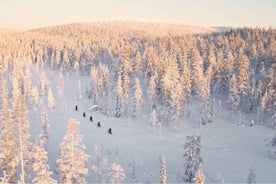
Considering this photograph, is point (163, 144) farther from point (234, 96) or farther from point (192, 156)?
point (234, 96)

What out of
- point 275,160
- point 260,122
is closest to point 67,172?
point 275,160

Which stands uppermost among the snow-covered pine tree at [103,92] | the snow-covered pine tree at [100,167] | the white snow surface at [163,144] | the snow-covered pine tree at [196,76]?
the snow-covered pine tree at [196,76]

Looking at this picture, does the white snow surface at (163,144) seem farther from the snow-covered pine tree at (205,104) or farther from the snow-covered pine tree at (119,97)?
the snow-covered pine tree at (119,97)

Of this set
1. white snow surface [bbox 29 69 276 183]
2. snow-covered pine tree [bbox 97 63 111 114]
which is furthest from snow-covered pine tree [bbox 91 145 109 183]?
snow-covered pine tree [bbox 97 63 111 114]

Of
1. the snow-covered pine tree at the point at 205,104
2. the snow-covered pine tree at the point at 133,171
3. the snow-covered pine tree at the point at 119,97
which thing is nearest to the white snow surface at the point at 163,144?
the snow-covered pine tree at the point at 133,171

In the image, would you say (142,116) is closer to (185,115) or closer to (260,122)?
(185,115)

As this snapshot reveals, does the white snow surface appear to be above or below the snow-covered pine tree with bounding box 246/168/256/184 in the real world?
below

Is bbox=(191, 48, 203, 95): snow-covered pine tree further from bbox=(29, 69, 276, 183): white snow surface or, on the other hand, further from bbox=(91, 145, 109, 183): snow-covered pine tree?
bbox=(91, 145, 109, 183): snow-covered pine tree

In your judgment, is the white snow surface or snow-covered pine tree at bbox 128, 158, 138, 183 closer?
snow-covered pine tree at bbox 128, 158, 138, 183
